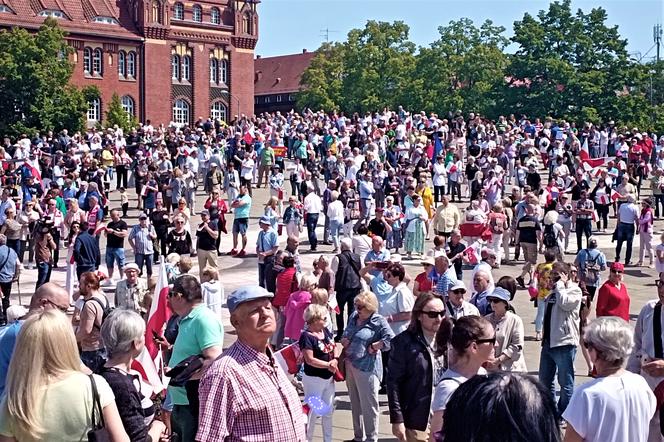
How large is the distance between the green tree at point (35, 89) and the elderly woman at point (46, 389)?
197 ft

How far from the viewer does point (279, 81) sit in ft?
387

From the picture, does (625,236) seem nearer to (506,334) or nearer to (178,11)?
(506,334)

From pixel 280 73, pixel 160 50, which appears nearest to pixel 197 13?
pixel 160 50

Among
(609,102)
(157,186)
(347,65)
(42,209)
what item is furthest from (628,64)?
(42,209)

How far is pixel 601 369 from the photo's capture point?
219 inches

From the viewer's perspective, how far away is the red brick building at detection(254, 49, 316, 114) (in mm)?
115562

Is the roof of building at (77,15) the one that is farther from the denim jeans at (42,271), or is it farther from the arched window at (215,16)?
the denim jeans at (42,271)

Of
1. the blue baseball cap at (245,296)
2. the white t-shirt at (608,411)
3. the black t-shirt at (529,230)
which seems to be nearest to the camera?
the blue baseball cap at (245,296)

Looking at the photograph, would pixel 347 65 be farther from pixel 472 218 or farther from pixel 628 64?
pixel 472 218

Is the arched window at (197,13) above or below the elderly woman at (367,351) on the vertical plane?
above

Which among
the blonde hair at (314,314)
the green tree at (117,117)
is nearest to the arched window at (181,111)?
the green tree at (117,117)

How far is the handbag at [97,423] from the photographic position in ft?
16.2

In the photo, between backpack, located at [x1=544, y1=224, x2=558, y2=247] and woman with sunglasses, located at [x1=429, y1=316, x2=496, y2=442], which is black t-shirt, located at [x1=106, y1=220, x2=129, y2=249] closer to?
backpack, located at [x1=544, y1=224, x2=558, y2=247]

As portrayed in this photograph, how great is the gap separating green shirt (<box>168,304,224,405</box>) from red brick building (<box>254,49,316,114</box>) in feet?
351
